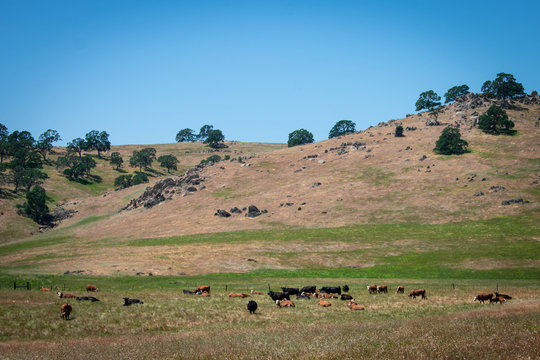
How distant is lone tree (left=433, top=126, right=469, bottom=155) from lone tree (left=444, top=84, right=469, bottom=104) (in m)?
73.5

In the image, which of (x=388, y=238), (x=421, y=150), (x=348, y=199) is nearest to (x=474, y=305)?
(x=388, y=238)

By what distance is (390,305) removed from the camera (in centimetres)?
3078

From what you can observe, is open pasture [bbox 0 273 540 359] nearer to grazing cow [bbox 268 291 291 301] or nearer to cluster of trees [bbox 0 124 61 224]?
grazing cow [bbox 268 291 291 301]

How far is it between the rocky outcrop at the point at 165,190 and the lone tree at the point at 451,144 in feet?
265

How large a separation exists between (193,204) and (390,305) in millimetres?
88698

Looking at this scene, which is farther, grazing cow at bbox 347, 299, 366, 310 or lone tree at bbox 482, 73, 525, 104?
lone tree at bbox 482, 73, 525, 104

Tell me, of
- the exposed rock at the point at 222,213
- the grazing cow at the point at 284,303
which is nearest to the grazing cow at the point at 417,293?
the grazing cow at the point at 284,303

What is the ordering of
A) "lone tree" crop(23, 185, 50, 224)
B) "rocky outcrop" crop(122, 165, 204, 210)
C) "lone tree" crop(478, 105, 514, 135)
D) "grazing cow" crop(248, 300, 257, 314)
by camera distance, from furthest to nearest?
"lone tree" crop(478, 105, 514, 135) → "rocky outcrop" crop(122, 165, 204, 210) → "lone tree" crop(23, 185, 50, 224) → "grazing cow" crop(248, 300, 257, 314)

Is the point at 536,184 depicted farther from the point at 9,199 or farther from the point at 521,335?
the point at 9,199

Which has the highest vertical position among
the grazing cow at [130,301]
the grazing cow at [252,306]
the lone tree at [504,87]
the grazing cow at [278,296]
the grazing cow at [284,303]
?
the lone tree at [504,87]

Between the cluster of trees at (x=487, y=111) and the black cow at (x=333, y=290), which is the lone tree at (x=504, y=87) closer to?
the cluster of trees at (x=487, y=111)

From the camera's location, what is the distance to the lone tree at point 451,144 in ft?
393

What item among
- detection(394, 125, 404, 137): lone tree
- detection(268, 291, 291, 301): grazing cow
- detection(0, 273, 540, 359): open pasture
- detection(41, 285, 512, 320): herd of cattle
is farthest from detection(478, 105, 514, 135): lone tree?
detection(268, 291, 291, 301): grazing cow

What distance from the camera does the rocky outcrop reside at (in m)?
123
